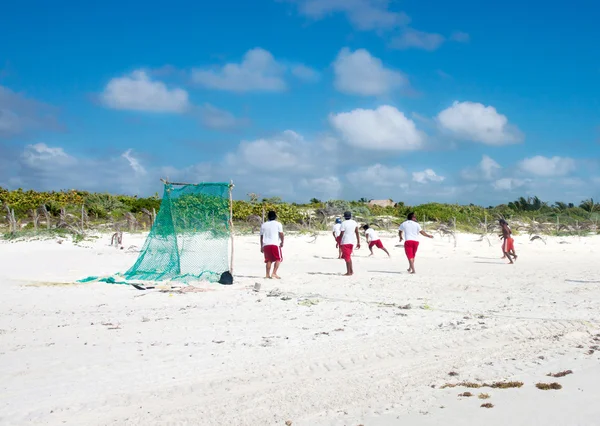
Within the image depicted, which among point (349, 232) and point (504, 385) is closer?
point (504, 385)

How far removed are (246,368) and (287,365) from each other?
1.48 ft

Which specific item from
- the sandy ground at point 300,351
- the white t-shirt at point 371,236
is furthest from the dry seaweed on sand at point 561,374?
the white t-shirt at point 371,236

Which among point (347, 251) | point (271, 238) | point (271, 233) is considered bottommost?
point (347, 251)

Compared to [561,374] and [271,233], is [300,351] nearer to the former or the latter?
[561,374]

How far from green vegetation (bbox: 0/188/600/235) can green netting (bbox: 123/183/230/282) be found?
36.1 feet

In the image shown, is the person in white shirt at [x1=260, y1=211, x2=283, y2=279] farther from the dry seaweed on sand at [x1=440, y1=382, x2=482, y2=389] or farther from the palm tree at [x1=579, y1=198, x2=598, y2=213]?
the palm tree at [x1=579, y1=198, x2=598, y2=213]

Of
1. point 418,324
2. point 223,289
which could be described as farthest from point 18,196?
point 418,324

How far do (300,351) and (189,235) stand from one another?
743cm

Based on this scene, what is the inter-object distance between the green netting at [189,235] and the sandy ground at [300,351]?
3.71 ft

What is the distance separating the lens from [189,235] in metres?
13.5

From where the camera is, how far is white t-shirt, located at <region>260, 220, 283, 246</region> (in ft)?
42.7

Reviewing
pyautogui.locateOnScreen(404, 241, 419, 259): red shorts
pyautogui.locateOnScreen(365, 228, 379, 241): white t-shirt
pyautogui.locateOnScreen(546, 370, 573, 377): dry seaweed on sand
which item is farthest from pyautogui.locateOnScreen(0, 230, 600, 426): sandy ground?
pyautogui.locateOnScreen(365, 228, 379, 241): white t-shirt

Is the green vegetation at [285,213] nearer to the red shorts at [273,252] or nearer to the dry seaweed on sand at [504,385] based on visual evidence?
the red shorts at [273,252]

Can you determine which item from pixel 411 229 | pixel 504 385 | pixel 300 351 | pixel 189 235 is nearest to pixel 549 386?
pixel 504 385
